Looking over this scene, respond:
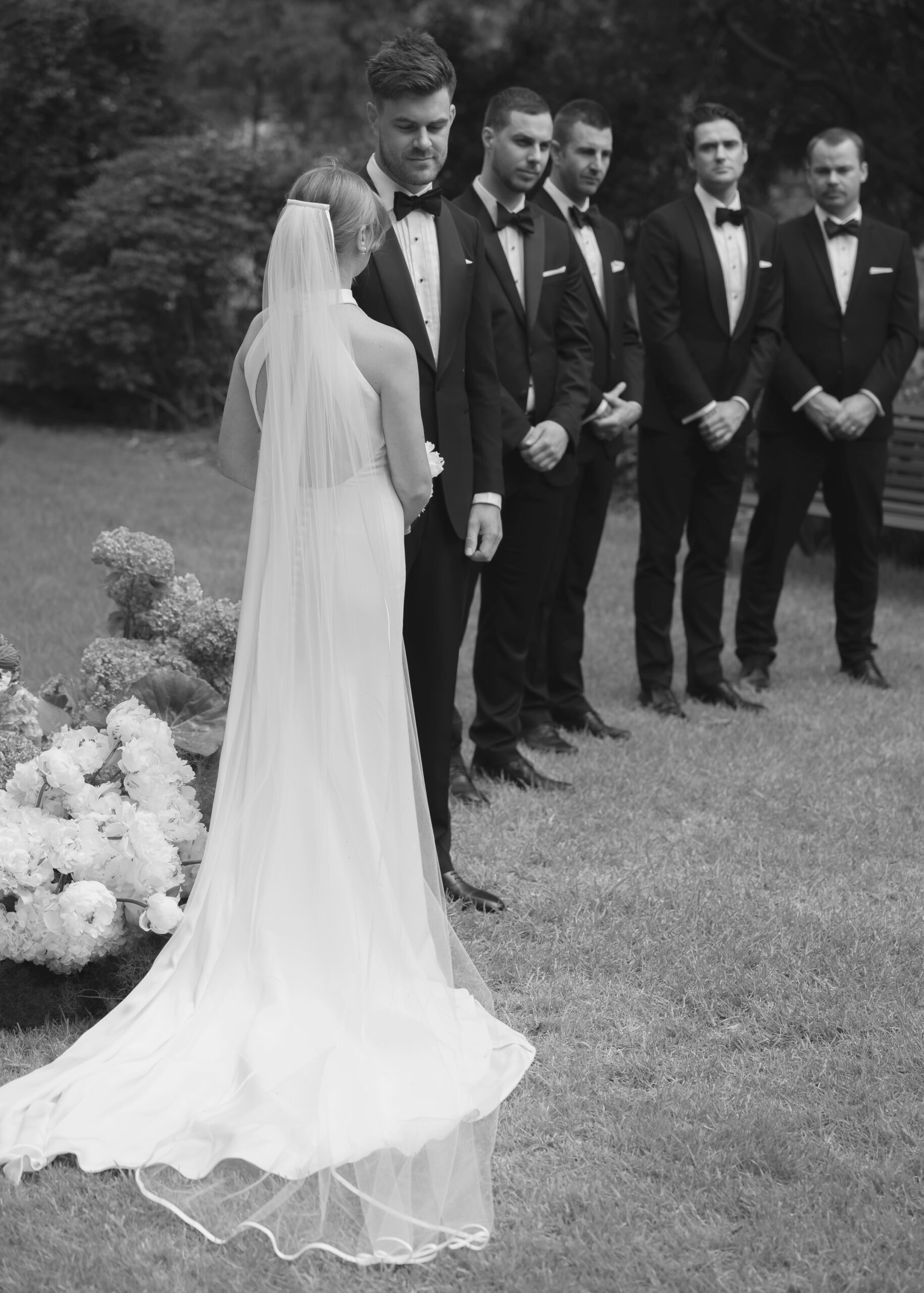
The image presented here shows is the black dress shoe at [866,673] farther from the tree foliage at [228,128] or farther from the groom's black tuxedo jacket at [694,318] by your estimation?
the tree foliage at [228,128]

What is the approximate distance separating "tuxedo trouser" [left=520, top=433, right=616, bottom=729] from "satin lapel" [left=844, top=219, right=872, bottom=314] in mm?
1669

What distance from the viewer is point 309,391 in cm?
364

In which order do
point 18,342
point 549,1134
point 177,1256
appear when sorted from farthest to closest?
point 18,342 < point 549,1134 < point 177,1256

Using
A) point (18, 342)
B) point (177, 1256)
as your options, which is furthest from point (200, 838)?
point (18, 342)

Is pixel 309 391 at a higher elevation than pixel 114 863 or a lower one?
higher

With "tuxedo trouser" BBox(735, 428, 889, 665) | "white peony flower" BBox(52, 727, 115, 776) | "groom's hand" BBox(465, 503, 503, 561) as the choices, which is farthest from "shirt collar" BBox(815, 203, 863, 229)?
"white peony flower" BBox(52, 727, 115, 776)

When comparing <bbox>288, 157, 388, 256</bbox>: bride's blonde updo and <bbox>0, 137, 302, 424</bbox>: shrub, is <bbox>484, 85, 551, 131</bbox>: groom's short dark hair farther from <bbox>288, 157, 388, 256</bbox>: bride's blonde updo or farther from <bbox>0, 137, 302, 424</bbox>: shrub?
<bbox>0, 137, 302, 424</bbox>: shrub

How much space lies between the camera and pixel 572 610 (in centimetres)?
675

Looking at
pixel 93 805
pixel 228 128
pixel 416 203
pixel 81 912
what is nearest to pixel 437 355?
pixel 416 203

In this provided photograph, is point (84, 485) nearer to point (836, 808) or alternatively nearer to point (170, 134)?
point (170, 134)

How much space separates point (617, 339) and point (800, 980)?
3409 millimetres

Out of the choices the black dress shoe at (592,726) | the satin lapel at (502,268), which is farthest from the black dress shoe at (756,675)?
the satin lapel at (502,268)

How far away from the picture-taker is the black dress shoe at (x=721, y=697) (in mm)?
7121

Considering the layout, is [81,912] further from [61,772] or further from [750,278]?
[750,278]
